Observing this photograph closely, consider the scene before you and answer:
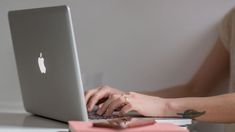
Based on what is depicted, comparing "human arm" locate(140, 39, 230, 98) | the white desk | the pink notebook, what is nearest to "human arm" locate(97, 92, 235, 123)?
the white desk

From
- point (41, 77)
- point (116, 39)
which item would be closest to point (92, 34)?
point (116, 39)

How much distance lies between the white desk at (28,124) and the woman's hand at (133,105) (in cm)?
13

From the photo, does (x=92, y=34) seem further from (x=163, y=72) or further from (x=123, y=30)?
(x=163, y=72)

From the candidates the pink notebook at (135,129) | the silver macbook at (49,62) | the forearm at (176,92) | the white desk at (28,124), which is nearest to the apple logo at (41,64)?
the silver macbook at (49,62)

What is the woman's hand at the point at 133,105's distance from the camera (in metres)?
1.17

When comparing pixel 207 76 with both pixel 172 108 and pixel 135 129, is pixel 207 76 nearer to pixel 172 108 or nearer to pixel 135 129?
pixel 172 108

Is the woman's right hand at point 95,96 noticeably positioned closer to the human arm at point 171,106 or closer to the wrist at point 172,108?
the human arm at point 171,106

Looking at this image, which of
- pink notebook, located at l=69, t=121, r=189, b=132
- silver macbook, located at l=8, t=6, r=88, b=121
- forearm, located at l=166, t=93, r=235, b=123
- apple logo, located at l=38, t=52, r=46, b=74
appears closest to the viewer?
pink notebook, located at l=69, t=121, r=189, b=132

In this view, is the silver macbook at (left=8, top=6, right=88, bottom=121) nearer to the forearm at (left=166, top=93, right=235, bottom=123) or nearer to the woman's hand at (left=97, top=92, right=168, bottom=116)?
the woman's hand at (left=97, top=92, right=168, bottom=116)

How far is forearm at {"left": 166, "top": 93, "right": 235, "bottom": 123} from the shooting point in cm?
124

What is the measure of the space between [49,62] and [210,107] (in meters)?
0.47

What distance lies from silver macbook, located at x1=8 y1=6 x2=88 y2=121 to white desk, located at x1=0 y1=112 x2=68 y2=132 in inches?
0.8

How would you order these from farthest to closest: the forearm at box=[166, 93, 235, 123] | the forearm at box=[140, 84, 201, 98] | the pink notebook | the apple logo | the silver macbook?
the forearm at box=[140, 84, 201, 98], the forearm at box=[166, 93, 235, 123], the apple logo, the silver macbook, the pink notebook

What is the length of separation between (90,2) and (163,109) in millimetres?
657
